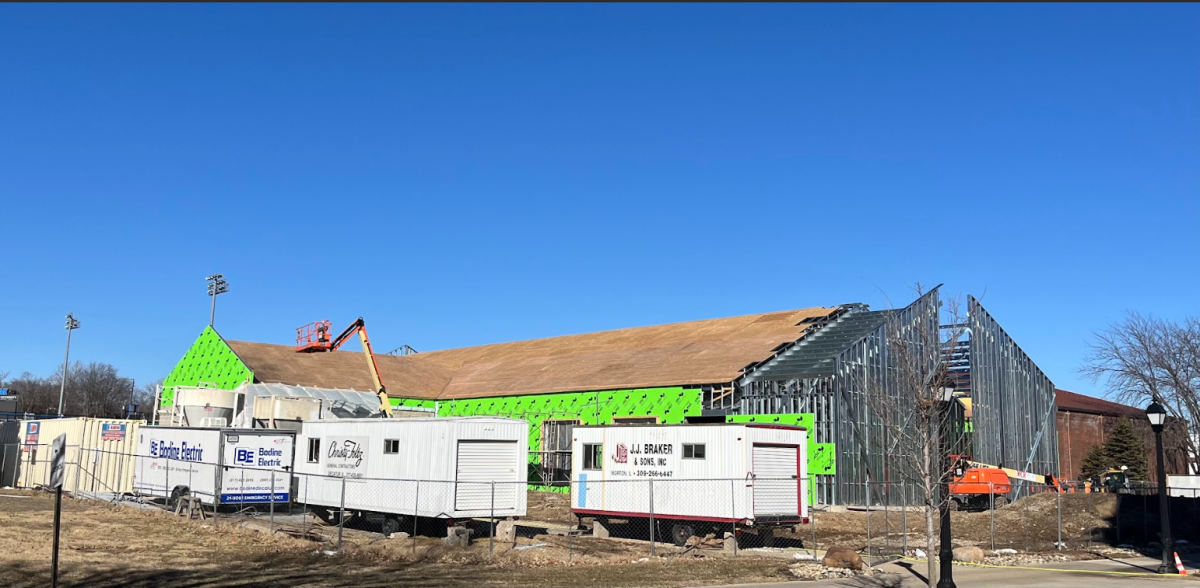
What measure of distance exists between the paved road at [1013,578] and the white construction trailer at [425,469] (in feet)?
27.6

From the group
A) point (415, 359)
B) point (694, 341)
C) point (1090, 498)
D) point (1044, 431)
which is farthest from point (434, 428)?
point (415, 359)

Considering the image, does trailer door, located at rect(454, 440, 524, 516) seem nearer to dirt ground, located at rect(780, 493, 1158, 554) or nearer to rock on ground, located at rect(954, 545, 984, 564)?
dirt ground, located at rect(780, 493, 1158, 554)

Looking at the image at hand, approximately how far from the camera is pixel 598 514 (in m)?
27.2

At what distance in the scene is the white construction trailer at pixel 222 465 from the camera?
29.0m

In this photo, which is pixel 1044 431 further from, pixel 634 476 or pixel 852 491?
pixel 634 476

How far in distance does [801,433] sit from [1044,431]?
29052 mm

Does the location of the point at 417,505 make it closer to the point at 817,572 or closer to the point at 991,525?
the point at 817,572

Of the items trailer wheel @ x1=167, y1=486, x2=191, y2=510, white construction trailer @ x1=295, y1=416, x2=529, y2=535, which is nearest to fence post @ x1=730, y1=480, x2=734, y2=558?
white construction trailer @ x1=295, y1=416, x2=529, y2=535

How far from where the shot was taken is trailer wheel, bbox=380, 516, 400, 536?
25.7m

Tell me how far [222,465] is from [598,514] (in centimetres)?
1081

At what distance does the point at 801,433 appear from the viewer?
25828 millimetres

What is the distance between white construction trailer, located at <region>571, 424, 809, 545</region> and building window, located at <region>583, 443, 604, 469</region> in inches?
1.9

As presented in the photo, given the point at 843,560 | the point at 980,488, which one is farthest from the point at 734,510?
the point at 980,488

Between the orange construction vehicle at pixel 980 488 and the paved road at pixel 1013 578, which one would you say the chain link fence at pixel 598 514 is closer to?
the orange construction vehicle at pixel 980 488
